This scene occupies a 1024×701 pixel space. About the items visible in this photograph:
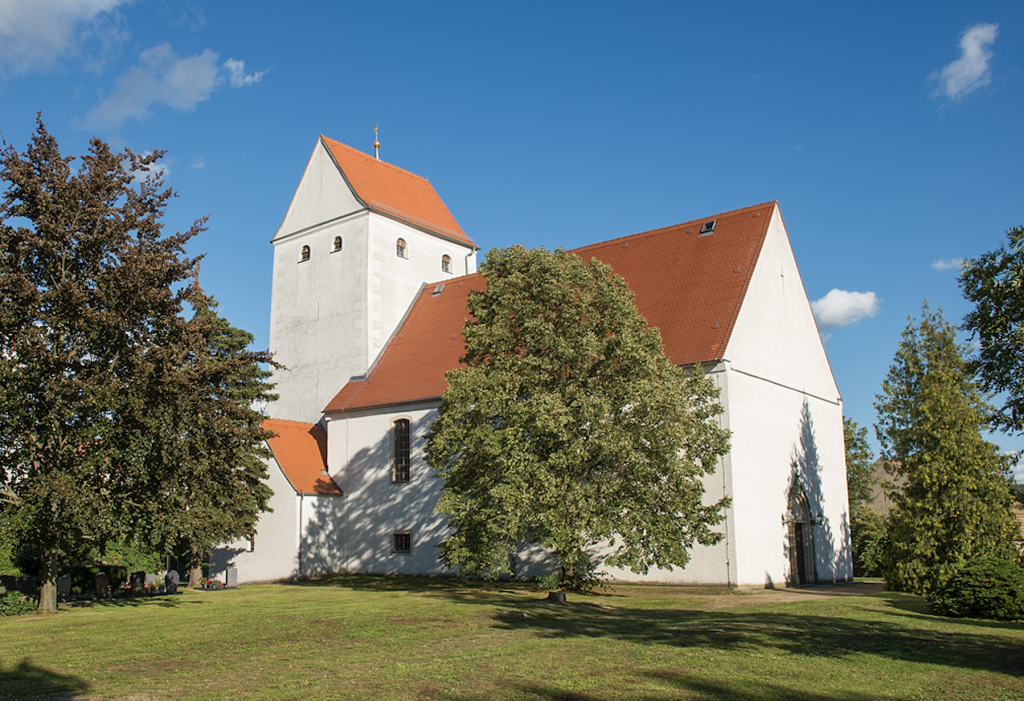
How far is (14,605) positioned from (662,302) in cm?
1820

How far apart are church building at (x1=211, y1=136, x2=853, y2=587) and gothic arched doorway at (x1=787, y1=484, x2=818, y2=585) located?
61mm

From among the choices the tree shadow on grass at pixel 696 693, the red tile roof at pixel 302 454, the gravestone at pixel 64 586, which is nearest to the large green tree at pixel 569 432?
the tree shadow on grass at pixel 696 693

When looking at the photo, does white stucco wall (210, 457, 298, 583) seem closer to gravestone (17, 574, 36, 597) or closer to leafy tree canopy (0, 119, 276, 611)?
gravestone (17, 574, 36, 597)

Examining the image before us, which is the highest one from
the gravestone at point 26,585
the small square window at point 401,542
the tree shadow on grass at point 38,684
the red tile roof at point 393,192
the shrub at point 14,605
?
the red tile roof at point 393,192

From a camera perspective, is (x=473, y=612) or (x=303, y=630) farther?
(x=473, y=612)

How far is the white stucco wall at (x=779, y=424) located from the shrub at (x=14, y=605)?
16.4 m

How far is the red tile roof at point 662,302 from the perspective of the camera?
23047 mm

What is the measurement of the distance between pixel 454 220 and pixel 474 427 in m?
22.0

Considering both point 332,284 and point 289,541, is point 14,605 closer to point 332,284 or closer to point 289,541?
point 289,541

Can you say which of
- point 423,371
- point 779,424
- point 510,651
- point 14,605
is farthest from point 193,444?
point 779,424

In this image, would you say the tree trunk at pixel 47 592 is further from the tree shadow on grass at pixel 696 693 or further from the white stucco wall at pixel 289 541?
the tree shadow on grass at pixel 696 693

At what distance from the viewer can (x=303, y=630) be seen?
1293cm

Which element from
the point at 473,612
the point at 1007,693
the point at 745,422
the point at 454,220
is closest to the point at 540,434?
the point at 473,612

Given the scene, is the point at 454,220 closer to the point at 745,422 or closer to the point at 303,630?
the point at 745,422
